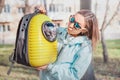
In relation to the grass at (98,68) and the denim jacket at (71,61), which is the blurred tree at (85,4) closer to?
the grass at (98,68)

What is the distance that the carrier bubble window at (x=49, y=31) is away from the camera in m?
1.37

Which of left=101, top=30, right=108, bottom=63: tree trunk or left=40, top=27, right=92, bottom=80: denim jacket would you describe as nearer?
left=40, top=27, right=92, bottom=80: denim jacket

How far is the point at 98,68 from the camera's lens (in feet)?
7.61

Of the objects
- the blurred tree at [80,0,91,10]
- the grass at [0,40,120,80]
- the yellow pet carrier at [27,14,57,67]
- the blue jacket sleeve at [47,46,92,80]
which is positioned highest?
the blurred tree at [80,0,91,10]

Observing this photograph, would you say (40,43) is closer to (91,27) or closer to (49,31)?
(49,31)

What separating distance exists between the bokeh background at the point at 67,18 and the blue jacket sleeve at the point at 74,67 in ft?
3.00

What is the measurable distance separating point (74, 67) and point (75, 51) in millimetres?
71

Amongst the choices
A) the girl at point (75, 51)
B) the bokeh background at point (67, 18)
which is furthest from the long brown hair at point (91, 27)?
the bokeh background at point (67, 18)

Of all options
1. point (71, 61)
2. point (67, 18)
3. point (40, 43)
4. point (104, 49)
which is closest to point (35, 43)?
point (40, 43)

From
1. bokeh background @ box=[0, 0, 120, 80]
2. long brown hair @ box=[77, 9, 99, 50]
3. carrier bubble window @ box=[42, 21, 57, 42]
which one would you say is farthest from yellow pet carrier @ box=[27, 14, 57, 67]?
bokeh background @ box=[0, 0, 120, 80]

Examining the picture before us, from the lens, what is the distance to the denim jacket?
1310 mm

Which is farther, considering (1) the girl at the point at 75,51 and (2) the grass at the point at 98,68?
(2) the grass at the point at 98,68

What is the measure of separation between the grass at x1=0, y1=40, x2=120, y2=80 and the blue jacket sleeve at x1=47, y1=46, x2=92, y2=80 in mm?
967

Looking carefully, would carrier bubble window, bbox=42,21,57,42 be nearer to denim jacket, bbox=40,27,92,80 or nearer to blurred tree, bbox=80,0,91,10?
denim jacket, bbox=40,27,92,80
